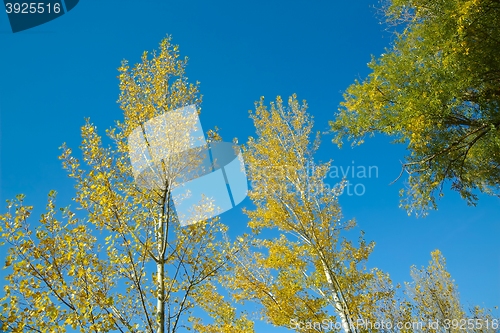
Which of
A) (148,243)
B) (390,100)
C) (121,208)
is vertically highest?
(390,100)

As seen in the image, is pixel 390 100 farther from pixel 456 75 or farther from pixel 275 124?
pixel 275 124

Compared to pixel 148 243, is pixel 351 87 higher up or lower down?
higher up

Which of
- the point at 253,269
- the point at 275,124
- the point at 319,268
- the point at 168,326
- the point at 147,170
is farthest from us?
the point at 275,124

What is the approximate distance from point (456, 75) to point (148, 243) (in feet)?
16.2

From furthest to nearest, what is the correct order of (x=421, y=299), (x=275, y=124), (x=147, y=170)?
1. (x=421, y=299)
2. (x=275, y=124)
3. (x=147, y=170)

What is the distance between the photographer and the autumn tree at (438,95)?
523cm

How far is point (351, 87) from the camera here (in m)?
6.43

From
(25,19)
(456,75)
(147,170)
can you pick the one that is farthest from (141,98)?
(456,75)

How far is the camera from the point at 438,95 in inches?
206

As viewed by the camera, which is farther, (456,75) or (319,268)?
(319,268)

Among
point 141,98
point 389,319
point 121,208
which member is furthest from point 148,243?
point 389,319

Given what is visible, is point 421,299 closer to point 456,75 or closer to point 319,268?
point 319,268

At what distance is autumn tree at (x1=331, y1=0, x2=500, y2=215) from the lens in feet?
17.2

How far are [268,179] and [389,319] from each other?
4391mm
